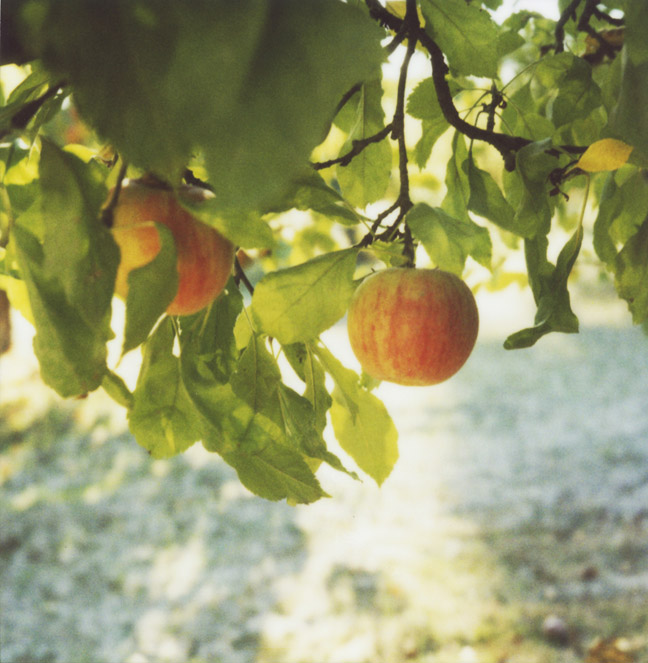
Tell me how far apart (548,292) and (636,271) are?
13 centimetres

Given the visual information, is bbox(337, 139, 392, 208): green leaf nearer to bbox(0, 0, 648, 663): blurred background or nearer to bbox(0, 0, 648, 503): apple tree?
bbox(0, 0, 648, 503): apple tree

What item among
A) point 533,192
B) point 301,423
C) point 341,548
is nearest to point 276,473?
point 301,423

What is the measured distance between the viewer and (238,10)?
385 millimetres

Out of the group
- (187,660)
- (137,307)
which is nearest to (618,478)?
(187,660)

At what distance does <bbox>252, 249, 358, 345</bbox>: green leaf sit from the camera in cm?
69

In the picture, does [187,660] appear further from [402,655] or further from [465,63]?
[465,63]

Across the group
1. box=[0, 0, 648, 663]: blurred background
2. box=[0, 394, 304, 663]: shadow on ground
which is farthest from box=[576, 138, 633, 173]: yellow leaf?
box=[0, 394, 304, 663]: shadow on ground

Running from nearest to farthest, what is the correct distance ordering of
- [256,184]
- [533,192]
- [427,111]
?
[256,184] → [533,192] → [427,111]

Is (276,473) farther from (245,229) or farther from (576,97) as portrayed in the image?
(576,97)

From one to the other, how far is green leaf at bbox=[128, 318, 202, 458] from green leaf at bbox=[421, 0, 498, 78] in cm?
49

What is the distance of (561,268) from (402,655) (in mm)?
1774

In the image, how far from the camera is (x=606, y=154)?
0.69 meters

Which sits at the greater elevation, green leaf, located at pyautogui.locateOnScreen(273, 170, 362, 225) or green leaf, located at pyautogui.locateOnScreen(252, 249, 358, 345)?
green leaf, located at pyautogui.locateOnScreen(273, 170, 362, 225)

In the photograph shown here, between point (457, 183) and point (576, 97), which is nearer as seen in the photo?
point (576, 97)
